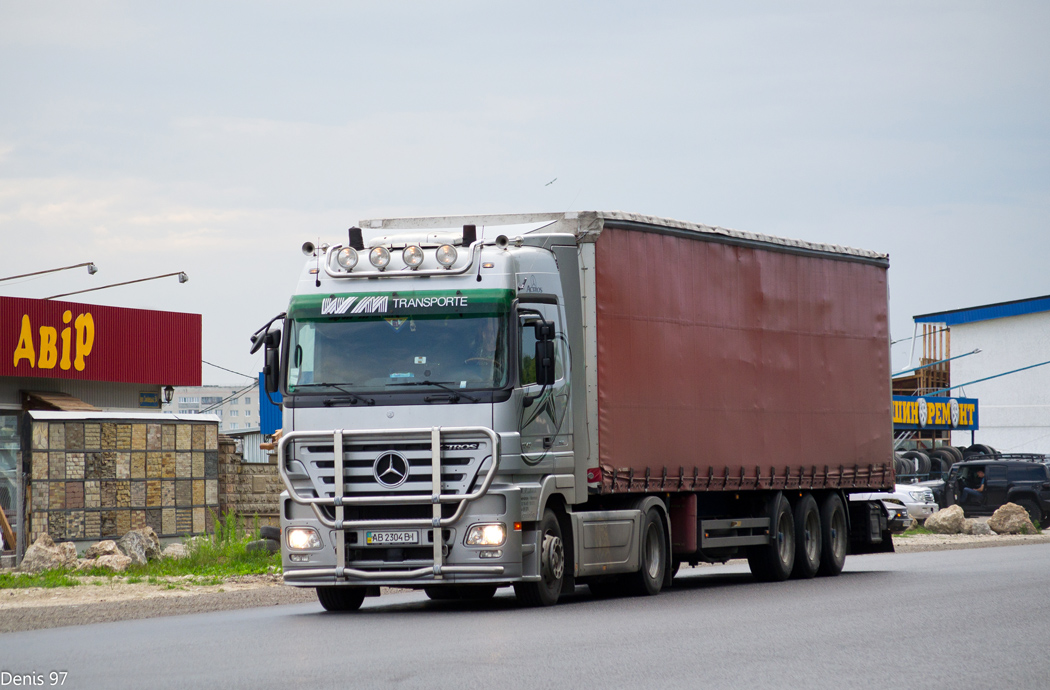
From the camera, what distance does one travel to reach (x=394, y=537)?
549 inches

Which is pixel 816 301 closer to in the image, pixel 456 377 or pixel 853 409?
pixel 853 409

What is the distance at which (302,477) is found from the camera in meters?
14.2

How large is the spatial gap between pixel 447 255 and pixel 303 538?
3.20 metres

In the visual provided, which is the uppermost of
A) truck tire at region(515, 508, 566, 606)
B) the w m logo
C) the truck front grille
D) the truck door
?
the w m logo

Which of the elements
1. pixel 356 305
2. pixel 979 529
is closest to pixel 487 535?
pixel 356 305

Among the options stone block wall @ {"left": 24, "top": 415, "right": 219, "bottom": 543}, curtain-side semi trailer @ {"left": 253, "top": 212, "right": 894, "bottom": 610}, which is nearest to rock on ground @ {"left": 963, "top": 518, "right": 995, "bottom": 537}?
Answer: curtain-side semi trailer @ {"left": 253, "top": 212, "right": 894, "bottom": 610}

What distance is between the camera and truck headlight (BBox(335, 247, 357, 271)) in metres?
14.6

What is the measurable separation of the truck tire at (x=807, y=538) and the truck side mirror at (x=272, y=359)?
847 cm

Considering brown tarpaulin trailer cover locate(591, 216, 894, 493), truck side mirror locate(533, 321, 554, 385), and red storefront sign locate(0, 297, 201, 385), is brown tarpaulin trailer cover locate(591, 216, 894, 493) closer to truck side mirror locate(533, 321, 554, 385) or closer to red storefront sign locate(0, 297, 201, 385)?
truck side mirror locate(533, 321, 554, 385)

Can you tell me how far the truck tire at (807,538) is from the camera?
65.0ft

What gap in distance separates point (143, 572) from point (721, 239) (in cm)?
1032

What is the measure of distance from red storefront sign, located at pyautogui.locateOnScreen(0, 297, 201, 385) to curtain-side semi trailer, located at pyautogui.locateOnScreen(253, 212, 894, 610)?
68.6 feet

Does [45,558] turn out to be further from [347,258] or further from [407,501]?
[407,501]

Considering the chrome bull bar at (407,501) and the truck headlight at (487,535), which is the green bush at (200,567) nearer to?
the chrome bull bar at (407,501)
